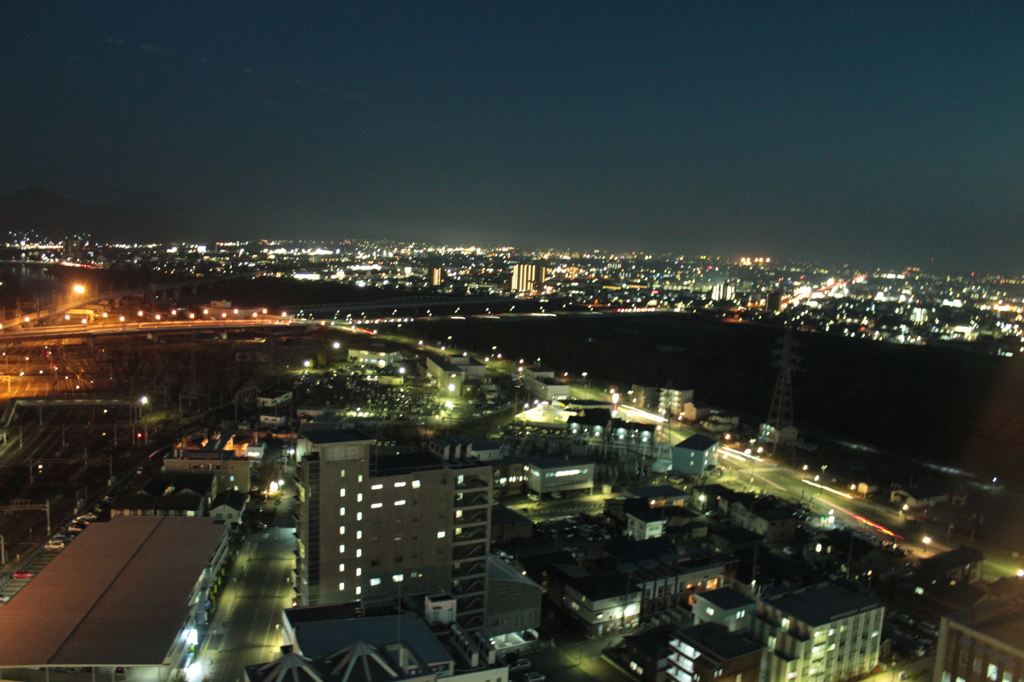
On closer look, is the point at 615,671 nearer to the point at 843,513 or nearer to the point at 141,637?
the point at 141,637

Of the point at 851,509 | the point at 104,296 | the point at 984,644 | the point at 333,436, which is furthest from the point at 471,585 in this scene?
the point at 104,296

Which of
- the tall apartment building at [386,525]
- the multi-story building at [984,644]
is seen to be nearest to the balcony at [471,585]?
the tall apartment building at [386,525]

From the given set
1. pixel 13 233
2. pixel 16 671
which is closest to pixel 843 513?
pixel 16 671

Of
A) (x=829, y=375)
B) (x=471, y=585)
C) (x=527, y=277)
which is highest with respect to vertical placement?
(x=527, y=277)

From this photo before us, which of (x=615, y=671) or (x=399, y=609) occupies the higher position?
(x=399, y=609)

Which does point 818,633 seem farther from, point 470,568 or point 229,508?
point 229,508

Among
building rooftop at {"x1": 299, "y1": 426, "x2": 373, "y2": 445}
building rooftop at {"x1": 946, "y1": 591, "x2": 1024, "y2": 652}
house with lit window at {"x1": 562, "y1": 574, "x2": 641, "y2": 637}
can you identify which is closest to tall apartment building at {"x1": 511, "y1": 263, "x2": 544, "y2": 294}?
house with lit window at {"x1": 562, "y1": 574, "x2": 641, "y2": 637}
